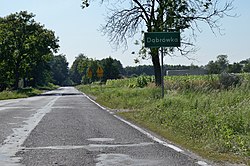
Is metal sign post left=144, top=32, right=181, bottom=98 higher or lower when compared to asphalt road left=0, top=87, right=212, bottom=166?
higher

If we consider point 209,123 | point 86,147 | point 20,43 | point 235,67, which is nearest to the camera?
point 86,147

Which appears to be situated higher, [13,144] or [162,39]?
[162,39]

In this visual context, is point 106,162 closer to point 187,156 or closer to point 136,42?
point 187,156

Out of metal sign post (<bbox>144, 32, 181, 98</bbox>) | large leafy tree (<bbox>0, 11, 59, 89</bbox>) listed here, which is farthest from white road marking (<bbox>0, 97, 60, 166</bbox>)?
large leafy tree (<bbox>0, 11, 59, 89</bbox>)

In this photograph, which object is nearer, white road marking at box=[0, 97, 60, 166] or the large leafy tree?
white road marking at box=[0, 97, 60, 166]

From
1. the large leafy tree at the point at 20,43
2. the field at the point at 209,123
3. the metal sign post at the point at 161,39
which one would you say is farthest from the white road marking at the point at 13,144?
the large leafy tree at the point at 20,43

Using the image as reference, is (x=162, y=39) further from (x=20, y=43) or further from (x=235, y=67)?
(x=235, y=67)

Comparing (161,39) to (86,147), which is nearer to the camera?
(86,147)

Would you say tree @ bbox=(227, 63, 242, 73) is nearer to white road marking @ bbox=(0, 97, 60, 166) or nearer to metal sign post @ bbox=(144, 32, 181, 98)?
metal sign post @ bbox=(144, 32, 181, 98)

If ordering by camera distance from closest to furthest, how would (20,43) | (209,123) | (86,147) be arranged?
(86,147)
(209,123)
(20,43)

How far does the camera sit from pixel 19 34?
7656 centimetres

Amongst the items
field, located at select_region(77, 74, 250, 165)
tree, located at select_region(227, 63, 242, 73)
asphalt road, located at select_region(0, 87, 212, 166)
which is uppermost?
tree, located at select_region(227, 63, 242, 73)

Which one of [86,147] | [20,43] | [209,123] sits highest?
[20,43]

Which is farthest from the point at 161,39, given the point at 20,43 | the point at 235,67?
the point at 235,67
